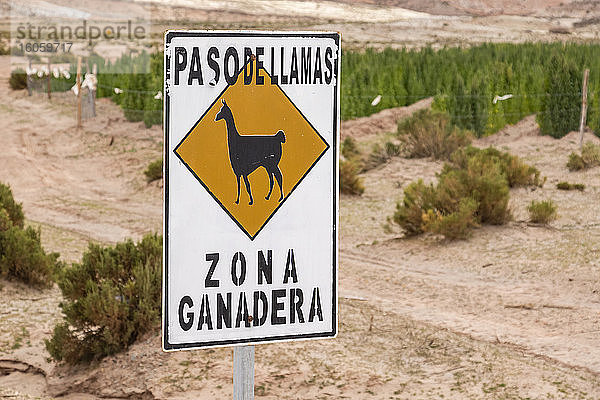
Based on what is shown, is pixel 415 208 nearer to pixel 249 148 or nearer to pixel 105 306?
pixel 105 306

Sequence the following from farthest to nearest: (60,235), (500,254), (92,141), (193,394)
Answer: (92,141)
(60,235)
(500,254)
(193,394)

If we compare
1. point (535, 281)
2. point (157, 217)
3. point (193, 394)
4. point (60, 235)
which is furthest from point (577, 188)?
point (193, 394)

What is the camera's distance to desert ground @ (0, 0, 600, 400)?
701 cm

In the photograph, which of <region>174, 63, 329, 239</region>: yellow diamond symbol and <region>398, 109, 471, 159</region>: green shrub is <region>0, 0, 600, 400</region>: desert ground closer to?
<region>398, 109, 471, 159</region>: green shrub

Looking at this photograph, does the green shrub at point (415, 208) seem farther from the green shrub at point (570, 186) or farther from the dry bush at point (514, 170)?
the green shrub at point (570, 186)

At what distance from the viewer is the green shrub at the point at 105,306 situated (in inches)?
296

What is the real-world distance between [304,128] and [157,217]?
45.4 feet

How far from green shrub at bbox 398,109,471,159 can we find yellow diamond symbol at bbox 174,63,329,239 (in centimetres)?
1685

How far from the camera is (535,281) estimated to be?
1064 cm

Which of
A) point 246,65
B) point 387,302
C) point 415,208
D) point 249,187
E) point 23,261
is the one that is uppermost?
point 246,65

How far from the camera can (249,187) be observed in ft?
7.31

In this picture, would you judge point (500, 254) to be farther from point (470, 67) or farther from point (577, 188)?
point (470, 67)

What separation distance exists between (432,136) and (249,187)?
17049mm

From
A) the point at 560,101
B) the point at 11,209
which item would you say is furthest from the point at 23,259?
the point at 560,101
